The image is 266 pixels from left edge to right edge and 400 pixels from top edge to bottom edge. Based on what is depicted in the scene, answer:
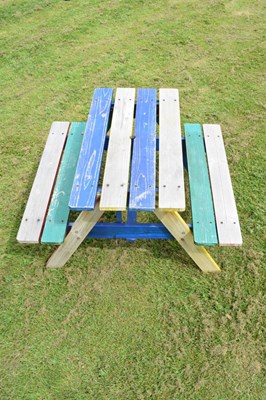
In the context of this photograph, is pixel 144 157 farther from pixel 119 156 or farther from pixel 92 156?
pixel 92 156

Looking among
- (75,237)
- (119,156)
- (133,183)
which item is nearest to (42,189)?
(75,237)

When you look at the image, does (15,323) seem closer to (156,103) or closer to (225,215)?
(225,215)

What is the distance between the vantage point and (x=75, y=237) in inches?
104

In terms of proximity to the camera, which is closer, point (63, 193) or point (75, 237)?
point (75, 237)

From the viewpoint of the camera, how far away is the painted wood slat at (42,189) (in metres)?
2.53

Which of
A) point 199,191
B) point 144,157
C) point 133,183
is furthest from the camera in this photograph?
point 199,191

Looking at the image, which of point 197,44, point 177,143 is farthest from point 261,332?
point 197,44

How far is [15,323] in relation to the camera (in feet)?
8.59

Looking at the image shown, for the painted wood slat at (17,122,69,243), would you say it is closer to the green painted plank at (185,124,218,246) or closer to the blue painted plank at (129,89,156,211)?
the blue painted plank at (129,89,156,211)

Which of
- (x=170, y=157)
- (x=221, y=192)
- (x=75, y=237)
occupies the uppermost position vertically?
(x=170, y=157)

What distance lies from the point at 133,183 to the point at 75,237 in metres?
0.63

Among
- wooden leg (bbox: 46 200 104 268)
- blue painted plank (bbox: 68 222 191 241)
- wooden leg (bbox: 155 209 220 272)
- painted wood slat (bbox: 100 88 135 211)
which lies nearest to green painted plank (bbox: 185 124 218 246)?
wooden leg (bbox: 155 209 220 272)

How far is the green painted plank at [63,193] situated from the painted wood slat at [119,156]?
0.42 m

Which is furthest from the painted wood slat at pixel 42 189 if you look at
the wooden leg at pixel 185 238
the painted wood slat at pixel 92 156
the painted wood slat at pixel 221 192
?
the painted wood slat at pixel 221 192
